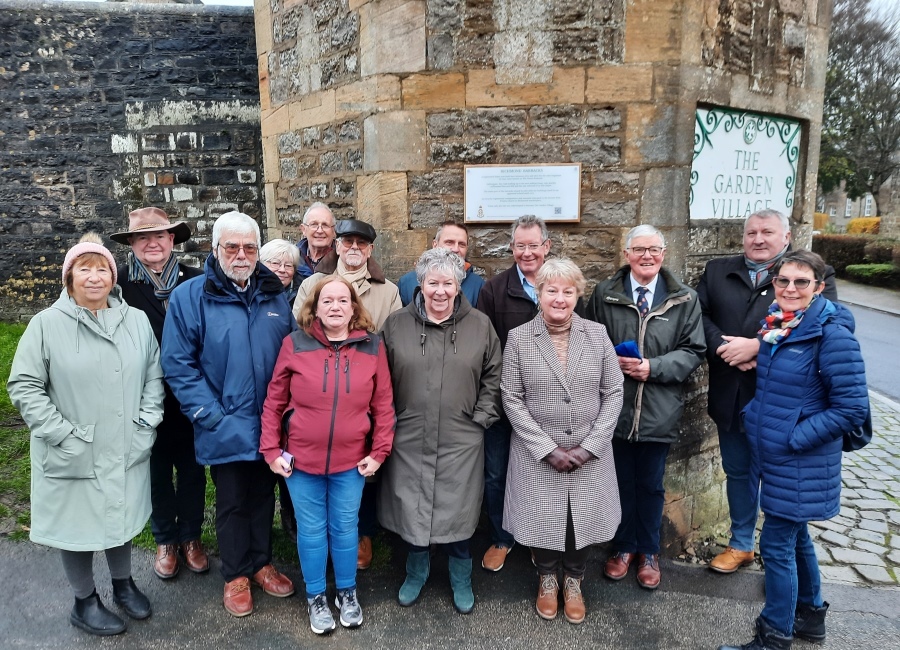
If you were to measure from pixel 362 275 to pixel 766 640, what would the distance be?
109 inches

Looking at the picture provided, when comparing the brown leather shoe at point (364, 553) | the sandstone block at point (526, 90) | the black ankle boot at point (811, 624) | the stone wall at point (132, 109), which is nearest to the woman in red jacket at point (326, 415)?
the brown leather shoe at point (364, 553)

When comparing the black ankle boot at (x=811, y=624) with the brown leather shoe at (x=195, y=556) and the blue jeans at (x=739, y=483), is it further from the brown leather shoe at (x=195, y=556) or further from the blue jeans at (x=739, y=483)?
the brown leather shoe at (x=195, y=556)

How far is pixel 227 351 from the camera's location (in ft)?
10.00

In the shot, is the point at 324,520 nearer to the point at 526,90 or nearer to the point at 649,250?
the point at 649,250

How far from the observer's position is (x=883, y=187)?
31078 millimetres

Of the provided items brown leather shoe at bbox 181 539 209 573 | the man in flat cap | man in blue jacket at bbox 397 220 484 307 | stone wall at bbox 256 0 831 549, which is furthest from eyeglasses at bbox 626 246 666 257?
brown leather shoe at bbox 181 539 209 573

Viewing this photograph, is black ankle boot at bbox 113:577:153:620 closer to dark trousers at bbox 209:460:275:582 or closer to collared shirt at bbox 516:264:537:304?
dark trousers at bbox 209:460:275:582

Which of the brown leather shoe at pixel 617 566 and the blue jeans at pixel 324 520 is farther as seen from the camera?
the brown leather shoe at pixel 617 566

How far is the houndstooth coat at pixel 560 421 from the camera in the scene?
3.07 metres

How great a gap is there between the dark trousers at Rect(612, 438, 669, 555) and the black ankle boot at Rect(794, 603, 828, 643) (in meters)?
0.79

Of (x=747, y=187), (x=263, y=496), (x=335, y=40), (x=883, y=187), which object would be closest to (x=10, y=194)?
(x=335, y=40)

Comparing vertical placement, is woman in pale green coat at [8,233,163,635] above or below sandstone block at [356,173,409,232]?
below

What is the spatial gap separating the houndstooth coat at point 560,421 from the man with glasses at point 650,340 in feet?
1.00

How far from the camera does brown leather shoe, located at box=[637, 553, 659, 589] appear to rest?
3.59 m
